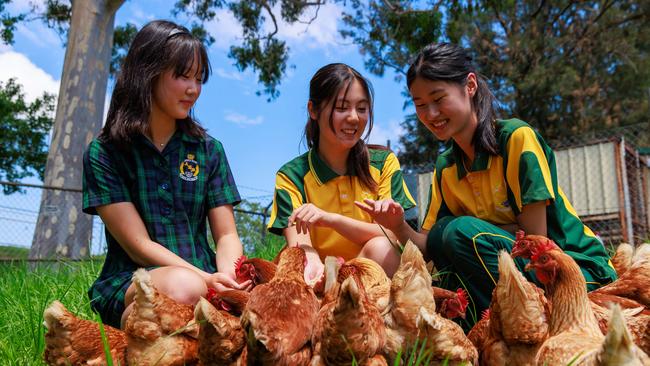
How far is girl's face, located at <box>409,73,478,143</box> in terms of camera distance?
2.75m

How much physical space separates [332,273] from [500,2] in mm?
8485

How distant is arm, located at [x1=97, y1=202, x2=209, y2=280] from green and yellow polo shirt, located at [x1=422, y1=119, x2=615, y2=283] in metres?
1.48

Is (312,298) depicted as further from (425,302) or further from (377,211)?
(377,211)

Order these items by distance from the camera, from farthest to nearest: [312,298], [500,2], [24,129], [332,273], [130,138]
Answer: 1. [24,129]
2. [500,2]
3. [130,138]
4. [332,273]
5. [312,298]

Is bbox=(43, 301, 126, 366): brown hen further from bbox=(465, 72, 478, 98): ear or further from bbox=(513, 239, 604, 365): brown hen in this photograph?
bbox=(465, 72, 478, 98): ear

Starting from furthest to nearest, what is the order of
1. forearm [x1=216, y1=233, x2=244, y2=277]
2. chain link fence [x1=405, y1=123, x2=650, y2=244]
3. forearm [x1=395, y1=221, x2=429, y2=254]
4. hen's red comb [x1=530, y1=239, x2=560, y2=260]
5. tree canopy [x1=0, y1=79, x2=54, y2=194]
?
tree canopy [x1=0, y1=79, x2=54, y2=194]
chain link fence [x1=405, y1=123, x2=650, y2=244]
forearm [x1=395, y1=221, x2=429, y2=254]
forearm [x1=216, y1=233, x2=244, y2=277]
hen's red comb [x1=530, y1=239, x2=560, y2=260]

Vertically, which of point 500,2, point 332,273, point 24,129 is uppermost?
point 500,2

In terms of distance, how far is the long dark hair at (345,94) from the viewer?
3.10 meters

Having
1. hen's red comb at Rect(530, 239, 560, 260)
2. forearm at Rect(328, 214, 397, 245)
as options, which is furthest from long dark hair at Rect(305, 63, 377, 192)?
hen's red comb at Rect(530, 239, 560, 260)

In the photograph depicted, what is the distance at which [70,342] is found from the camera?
6.52ft

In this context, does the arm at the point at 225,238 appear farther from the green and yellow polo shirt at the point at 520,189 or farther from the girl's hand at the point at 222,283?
the green and yellow polo shirt at the point at 520,189

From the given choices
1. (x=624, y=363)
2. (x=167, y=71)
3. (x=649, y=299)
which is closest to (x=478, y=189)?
(x=649, y=299)

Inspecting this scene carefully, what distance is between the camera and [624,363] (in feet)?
4.47

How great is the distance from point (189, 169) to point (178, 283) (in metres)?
0.71
